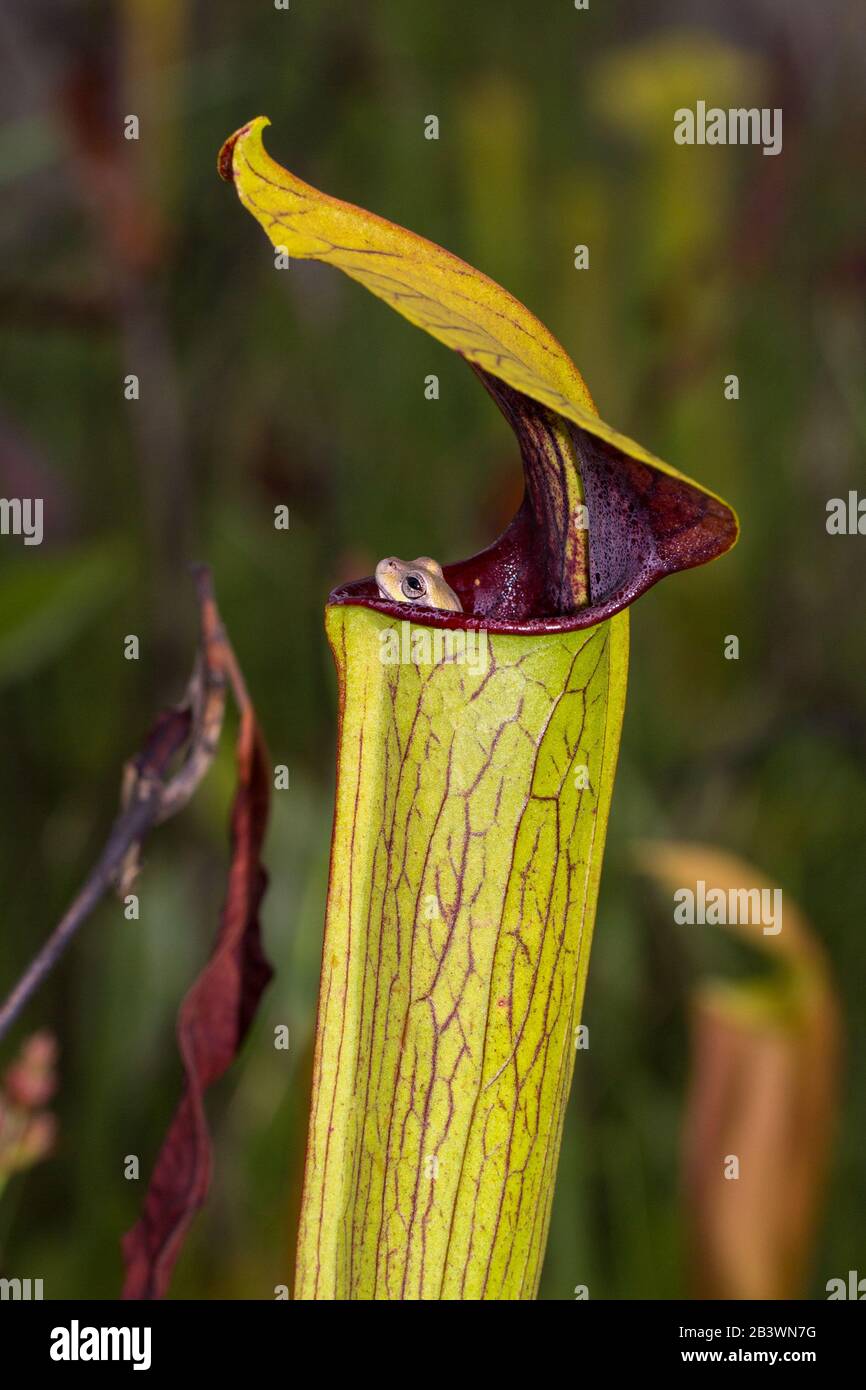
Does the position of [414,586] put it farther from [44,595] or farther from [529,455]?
[44,595]

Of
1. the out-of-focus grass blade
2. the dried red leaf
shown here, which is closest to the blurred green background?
the out-of-focus grass blade

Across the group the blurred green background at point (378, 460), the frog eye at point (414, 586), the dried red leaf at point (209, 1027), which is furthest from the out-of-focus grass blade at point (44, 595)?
the frog eye at point (414, 586)

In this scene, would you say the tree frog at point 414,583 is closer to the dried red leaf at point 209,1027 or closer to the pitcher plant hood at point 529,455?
the pitcher plant hood at point 529,455

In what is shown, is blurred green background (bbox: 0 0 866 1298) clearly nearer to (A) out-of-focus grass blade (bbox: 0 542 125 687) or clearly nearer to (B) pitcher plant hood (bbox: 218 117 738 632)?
(A) out-of-focus grass blade (bbox: 0 542 125 687)

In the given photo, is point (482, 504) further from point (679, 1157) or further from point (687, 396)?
point (679, 1157)

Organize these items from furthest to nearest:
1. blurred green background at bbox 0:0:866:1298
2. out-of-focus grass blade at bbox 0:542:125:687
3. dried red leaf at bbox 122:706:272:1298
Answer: blurred green background at bbox 0:0:866:1298, out-of-focus grass blade at bbox 0:542:125:687, dried red leaf at bbox 122:706:272:1298

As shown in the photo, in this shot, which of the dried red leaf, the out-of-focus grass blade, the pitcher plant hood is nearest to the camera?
the pitcher plant hood
